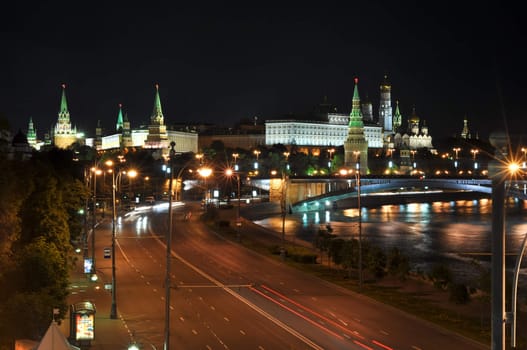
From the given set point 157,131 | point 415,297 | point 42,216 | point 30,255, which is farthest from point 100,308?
point 157,131

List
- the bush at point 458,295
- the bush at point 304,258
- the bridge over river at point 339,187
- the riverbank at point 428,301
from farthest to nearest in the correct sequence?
the bridge over river at point 339,187 → the bush at point 304,258 → the bush at point 458,295 → the riverbank at point 428,301

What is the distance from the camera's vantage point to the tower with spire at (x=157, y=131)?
17838 cm

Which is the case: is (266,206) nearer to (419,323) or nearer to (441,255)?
(441,255)

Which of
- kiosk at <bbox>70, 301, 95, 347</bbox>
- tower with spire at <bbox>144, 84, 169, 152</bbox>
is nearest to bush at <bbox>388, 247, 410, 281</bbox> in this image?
kiosk at <bbox>70, 301, 95, 347</bbox>

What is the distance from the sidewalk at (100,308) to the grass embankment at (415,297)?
30.0ft

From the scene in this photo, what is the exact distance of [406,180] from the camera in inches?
3634

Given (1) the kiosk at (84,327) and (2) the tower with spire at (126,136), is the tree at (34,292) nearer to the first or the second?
(1) the kiosk at (84,327)

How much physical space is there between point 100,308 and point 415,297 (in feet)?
38.4

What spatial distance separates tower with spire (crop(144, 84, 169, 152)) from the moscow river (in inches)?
2938

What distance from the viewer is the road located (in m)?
22.6

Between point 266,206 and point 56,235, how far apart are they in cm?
6643

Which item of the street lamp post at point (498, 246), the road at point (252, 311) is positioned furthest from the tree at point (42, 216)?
the street lamp post at point (498, 246)

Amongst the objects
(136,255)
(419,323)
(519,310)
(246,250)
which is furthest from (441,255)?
(419,323)

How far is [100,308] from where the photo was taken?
28.2 meters
